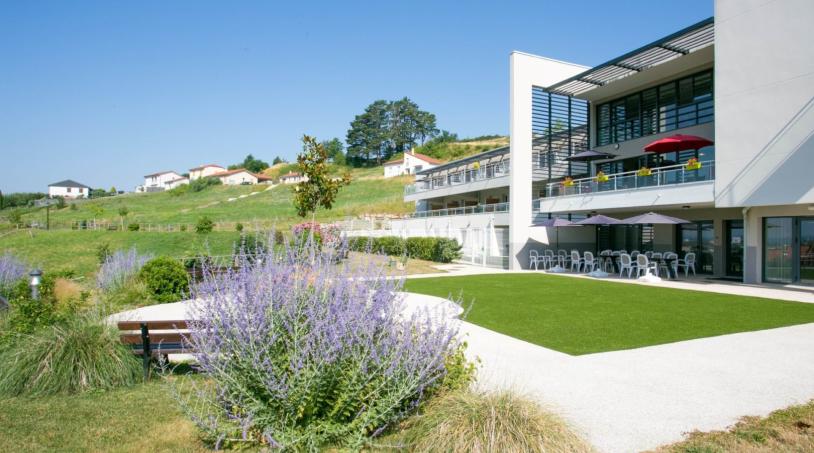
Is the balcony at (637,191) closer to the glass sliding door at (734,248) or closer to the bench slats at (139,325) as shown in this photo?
the glass sliding door at (734,248)

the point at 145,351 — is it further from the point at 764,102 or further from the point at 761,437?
the point at 764,102

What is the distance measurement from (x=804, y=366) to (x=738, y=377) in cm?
121

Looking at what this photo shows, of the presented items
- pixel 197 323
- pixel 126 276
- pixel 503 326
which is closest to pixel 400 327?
pixel 197 323

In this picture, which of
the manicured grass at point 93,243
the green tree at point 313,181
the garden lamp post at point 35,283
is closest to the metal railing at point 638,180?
the green tree at point 313,181

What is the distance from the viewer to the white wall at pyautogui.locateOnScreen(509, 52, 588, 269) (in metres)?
23.2

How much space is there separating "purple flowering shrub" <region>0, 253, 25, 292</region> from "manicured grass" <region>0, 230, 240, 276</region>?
1963cm

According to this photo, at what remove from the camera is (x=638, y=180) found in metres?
18.6

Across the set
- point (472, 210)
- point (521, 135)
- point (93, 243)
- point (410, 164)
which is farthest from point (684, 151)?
point (410, 164)

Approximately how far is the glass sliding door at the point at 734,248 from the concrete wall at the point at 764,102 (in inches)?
133

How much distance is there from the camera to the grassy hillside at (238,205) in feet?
179

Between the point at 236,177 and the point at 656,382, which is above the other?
the point at 236,177

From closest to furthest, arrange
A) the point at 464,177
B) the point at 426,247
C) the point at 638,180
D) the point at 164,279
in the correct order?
the point at 164,279
the point at 638,180
the point at 426,247
the point at 464,177

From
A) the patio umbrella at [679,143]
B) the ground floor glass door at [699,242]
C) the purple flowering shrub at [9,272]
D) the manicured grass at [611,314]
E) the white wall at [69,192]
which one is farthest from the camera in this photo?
the white wall at [69,192]

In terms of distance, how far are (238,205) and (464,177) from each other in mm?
46940
